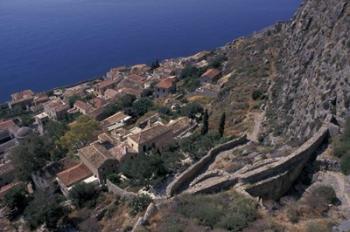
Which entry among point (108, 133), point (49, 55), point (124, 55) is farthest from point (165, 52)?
point (108, 133)

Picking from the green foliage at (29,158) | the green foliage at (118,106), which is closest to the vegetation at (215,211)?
the green foliage at (29,158)

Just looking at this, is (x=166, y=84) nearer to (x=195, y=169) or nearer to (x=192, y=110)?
(x=192, y=110)

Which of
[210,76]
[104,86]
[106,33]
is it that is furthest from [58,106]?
[106,33]

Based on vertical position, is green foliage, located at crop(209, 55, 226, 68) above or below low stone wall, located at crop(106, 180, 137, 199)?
below

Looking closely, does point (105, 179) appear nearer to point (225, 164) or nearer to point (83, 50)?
point (225, 164)

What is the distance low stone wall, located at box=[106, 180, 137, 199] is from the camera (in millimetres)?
23669

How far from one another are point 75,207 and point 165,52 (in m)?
76.9

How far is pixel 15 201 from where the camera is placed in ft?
97.3

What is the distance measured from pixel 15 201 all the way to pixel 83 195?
665 cm

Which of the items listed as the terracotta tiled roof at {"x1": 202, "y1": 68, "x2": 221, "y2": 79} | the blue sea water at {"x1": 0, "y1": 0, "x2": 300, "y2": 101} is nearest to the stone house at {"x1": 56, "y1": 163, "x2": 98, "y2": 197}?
the terracotta tiled roof at {"x1": 202, "y1": 68, "x2": 221, "y2": 79}

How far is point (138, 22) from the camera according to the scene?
129 metres

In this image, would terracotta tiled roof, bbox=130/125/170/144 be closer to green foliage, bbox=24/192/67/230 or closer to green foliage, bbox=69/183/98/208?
green foliage, bbox=69/183/98/208

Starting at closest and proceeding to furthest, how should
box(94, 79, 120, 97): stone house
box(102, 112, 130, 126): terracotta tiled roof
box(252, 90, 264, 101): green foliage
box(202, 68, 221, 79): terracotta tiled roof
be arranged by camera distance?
box(252, 90, 264, 101): green foliage, box(102, 112, 130, 126): terracotta tiled roof, box(202, 68, 221, 79): terracotta tiled roof, box(94, 79, 120, 97): stone house

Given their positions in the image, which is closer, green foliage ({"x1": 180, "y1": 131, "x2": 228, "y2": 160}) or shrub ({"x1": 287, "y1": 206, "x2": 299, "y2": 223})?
shrub ({"x1": 287, "y1": 206, "x2": 299, "y2": 223})
